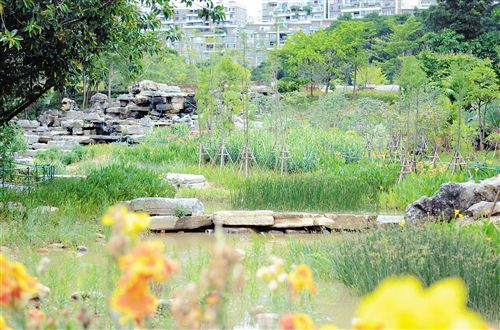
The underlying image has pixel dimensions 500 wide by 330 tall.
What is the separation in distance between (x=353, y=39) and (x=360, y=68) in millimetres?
1798

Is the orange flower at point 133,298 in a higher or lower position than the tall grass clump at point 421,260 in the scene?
higher

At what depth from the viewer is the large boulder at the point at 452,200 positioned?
8203 mm

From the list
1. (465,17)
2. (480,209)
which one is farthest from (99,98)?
(480,209)

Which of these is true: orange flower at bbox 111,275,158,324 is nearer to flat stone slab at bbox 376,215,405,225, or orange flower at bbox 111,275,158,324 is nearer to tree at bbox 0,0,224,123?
tree at bbox 0,0,224,123

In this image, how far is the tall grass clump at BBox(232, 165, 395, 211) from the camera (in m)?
9.58

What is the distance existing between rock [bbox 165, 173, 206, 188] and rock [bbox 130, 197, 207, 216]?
255cm

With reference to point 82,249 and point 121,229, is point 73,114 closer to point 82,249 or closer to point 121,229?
point 82,249

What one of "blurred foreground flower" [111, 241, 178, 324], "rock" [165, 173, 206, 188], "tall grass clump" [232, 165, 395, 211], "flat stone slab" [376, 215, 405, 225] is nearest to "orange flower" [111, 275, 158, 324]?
"blurred foreground flower" [111, 241, 178, 324]

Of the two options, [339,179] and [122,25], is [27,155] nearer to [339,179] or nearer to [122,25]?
[122,25]

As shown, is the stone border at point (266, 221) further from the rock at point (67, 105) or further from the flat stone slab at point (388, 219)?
the rock at point (67, 105)

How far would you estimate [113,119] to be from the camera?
83.5ft

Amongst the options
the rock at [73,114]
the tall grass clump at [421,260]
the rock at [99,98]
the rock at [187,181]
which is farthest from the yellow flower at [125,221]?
the rock at [99,98]

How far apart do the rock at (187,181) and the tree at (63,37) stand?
249 centimetres

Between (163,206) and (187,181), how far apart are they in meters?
2.93
